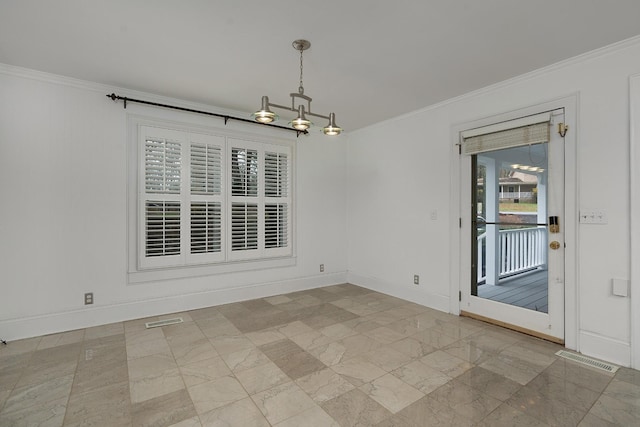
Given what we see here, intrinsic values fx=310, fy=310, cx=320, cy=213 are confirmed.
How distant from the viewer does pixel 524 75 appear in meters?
3.16

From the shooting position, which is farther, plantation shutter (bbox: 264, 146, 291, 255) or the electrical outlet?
plantation shutter (bbox: 264, 146, 291, 255)

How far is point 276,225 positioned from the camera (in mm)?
4738

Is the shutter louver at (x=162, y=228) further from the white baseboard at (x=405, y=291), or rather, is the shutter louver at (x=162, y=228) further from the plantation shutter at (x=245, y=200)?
the white baseboard at (x=405, y=291)

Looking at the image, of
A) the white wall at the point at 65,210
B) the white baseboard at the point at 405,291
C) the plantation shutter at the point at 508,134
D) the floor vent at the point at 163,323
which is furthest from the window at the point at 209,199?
the plantation shutter at the point at 508,134

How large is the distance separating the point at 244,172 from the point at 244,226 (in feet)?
2.52

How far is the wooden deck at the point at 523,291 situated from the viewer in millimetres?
3119

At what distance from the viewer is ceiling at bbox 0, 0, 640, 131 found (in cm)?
217

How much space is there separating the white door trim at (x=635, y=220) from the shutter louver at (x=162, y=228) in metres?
4.56

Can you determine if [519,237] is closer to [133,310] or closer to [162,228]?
[162,228]

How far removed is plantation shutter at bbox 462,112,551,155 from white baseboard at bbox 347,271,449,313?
1894 millimetres

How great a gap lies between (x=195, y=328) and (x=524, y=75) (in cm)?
437

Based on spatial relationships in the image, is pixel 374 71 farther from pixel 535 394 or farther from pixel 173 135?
pixel 535 394

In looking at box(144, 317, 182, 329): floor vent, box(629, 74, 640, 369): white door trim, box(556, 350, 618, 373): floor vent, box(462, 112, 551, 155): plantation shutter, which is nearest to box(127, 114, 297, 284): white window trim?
box(144, 317, 182, 329): floor vent

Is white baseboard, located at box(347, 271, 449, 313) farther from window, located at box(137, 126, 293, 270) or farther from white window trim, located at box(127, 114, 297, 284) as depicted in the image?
window, located at box(137, 126, 293, 270)
